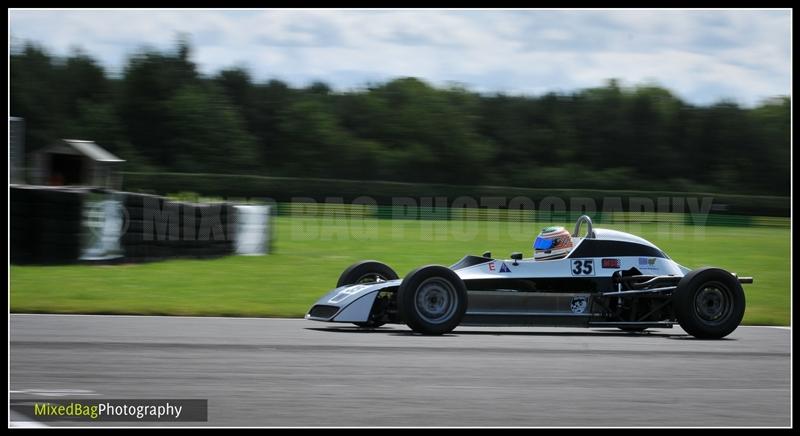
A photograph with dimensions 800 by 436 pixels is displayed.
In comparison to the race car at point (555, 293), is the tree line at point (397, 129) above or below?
above

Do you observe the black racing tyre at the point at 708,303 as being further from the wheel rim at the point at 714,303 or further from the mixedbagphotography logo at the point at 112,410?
the mixedbagphotography logo at the point at 112,410

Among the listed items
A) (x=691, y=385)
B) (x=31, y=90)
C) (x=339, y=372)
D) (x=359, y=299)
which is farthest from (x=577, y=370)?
(x=31, y=90)

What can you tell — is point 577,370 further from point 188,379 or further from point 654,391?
point 188,379

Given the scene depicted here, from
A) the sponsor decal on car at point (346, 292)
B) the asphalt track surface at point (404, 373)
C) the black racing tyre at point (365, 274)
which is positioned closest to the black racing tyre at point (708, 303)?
the asphalt track surface at point (404, 373)

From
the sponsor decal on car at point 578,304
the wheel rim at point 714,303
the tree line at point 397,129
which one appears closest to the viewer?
the wheel rim at point 714,303

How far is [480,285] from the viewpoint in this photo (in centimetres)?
989

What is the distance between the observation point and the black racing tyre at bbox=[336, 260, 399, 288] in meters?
10.6

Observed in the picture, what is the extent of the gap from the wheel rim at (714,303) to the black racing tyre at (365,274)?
3.10 metres

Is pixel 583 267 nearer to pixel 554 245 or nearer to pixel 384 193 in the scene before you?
pixel 554 245

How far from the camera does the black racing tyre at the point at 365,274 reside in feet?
34.7

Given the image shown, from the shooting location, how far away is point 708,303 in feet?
32.9

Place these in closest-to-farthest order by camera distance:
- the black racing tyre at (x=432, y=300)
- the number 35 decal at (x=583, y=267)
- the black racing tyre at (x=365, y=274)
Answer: the black racing tyre at (x=432, y=300), the number 35 decal at (x=583, y=267), the black racing tyre at (x=365, y=274)

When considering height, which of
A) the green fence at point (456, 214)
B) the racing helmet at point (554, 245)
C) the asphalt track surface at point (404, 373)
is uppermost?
the green fence at point (456, 214)

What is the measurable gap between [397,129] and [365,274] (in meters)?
43.3
